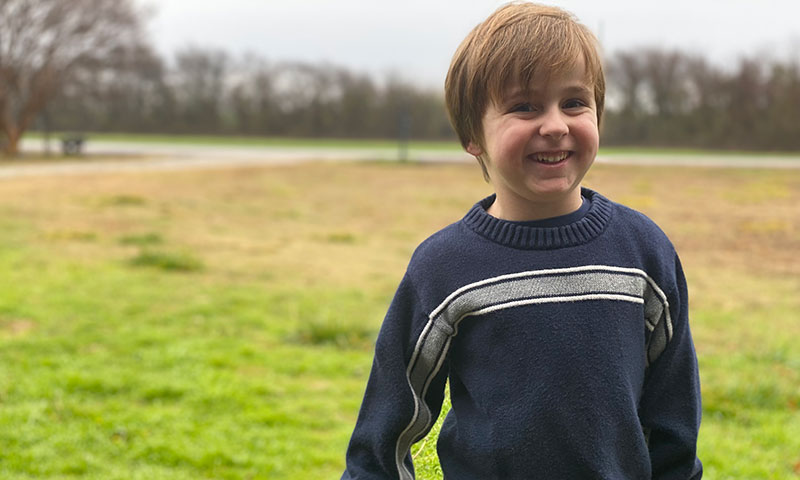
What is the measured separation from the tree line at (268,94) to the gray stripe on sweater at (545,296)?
7746mm

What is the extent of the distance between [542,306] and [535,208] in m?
0.18

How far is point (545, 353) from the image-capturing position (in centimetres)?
130

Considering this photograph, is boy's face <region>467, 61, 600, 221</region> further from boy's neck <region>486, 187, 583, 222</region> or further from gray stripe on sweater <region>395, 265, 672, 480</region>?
gray stripe on sweater <region>395, 265, 672, 480</region>

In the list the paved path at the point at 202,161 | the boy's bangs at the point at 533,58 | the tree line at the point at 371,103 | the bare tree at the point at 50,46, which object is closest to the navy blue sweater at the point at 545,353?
the boy's bangs at the point at 533,58

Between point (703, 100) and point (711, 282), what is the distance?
2464 cm

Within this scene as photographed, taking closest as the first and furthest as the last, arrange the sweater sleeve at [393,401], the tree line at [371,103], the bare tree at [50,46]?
the sweater sleeve at [393,401] → the bare tree at [50,46] → the tree line at [371,103]

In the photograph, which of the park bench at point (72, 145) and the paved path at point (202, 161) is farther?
the park bench at point (72, 145)

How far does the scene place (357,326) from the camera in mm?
5172

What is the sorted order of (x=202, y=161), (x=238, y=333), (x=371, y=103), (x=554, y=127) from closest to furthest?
(x=554, y=127) < (x=238, y=333) < (x=202, y=161) < (x=371, y=103)

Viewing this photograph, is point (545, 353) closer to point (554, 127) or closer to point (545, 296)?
point (545, 296)

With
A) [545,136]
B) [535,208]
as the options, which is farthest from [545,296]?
[545,136]

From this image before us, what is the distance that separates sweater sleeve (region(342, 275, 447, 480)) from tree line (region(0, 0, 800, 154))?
25.3 ft

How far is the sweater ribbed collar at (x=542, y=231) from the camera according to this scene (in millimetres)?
1327

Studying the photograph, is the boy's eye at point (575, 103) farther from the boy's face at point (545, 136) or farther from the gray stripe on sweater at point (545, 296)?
the gray stripe on sweater at point (545, 296)
